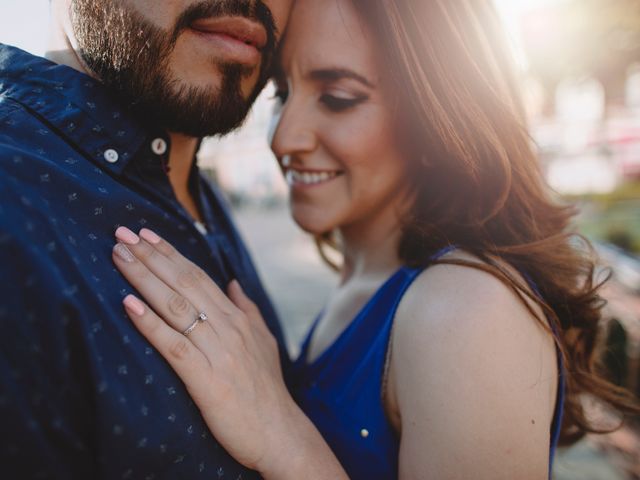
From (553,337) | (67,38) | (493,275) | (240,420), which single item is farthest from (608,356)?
(67,38)

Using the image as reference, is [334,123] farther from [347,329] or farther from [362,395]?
[362,395]

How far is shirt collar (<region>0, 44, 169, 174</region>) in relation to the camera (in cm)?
114

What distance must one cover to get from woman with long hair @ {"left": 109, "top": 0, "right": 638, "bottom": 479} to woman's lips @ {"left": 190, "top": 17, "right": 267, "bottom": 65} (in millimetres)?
274

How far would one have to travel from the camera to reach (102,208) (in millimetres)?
1076

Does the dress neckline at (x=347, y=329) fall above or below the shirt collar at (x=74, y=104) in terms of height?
below

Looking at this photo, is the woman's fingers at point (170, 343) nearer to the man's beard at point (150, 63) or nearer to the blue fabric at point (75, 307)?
the blue fabric at point (75, 307)

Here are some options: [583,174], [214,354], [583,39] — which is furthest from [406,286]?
[583,174]

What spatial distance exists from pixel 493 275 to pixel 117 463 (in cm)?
94

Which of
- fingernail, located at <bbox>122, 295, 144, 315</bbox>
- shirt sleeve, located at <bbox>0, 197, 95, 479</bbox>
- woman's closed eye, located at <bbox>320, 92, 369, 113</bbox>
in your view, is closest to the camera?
shirt sleeve, located at <bbox>0, 197, 95, 479</bbox>

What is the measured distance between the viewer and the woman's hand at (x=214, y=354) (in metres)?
1.03

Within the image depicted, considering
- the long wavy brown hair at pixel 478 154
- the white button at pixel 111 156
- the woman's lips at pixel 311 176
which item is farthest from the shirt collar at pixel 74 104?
the long wavy brown hair at pixel 478 154

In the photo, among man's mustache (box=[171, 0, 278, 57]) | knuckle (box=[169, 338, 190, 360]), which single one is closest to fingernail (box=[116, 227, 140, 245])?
knuckle (box=[169, 338, 190, 360])

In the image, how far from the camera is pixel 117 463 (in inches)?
34.5

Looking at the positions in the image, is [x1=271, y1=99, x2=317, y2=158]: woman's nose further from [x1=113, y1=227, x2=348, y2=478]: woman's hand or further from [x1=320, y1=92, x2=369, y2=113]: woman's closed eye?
[x1=113, y1=227, x2=348, y2=478]: woman's hand
